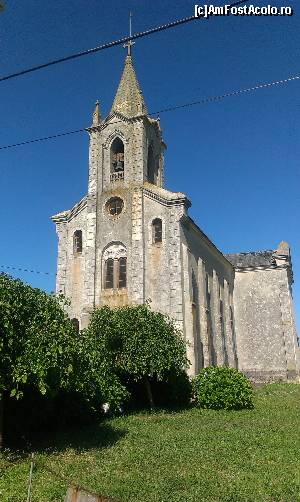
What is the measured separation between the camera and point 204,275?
30.5 metres

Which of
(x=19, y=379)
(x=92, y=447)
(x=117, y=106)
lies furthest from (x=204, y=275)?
(x=19, y=379)

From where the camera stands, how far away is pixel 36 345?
426 inches

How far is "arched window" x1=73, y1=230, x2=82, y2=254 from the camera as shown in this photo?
28.9 metres

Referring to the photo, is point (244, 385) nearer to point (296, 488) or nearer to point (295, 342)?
point (296, 488)

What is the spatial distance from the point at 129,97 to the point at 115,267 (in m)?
13.1

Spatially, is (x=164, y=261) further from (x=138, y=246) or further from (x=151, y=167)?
(x=151, y=167)

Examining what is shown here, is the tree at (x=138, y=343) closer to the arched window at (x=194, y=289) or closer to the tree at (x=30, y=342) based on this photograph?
the tree at (x=30, y=342)

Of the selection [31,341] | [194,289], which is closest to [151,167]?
[194,289]

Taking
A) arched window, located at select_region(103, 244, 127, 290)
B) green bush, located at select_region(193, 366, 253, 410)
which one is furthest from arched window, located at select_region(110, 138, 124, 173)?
green bush, located at select_region(193, 366, 253, 410)

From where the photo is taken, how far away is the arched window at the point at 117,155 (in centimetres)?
2983

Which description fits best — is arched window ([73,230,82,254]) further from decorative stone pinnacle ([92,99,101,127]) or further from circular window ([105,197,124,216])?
decorative stone pinnacle ([92,99,101,127])

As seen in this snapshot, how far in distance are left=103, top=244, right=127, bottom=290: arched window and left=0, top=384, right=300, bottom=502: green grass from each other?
1178 cm

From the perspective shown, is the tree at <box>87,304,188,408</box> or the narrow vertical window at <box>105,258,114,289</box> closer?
the tree at <box>87,304,188,408</box>

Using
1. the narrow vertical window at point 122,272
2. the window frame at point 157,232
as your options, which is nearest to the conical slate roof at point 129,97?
the window frame at point 157,232
